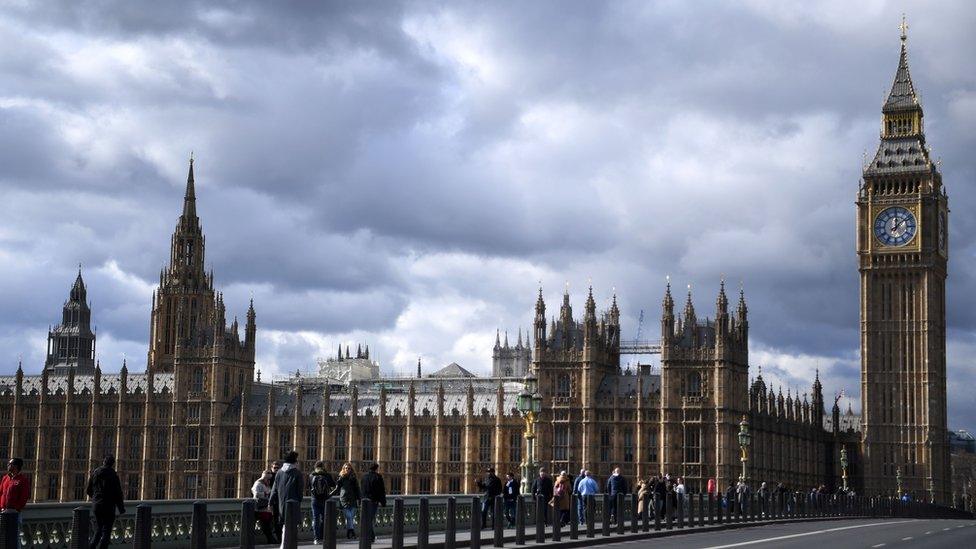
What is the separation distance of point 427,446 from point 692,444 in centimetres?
2487

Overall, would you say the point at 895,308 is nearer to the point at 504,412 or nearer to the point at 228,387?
the point at 504,412

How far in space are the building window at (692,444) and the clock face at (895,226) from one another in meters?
37.0

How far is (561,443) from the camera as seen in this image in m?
118

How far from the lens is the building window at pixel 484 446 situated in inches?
4847

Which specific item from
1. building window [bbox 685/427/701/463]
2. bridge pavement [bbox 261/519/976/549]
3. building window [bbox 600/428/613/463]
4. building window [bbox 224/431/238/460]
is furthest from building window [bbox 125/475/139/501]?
bridge pavement [bbox 261/519/976/549]

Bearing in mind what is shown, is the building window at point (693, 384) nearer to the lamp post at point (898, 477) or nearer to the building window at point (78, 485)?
the lamp post at point (898, 477)

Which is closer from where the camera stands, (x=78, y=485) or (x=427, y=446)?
(x=427, y=446)

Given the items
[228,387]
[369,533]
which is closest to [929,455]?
[228,387]

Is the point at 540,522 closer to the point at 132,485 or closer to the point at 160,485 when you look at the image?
the point at 160,485

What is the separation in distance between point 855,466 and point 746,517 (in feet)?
272

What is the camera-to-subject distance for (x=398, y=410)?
5059 inches

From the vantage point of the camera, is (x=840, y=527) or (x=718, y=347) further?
(x=718, y=347)

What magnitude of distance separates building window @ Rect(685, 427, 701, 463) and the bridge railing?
→ 149 feet

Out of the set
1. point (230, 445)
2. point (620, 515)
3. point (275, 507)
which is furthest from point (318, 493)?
point (230, 445)
